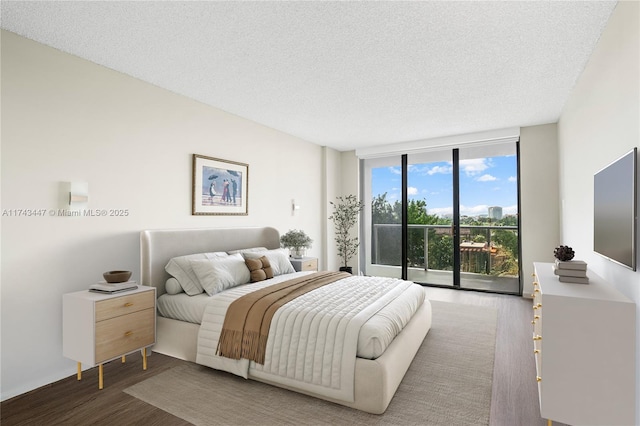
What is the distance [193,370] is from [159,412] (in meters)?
0.63

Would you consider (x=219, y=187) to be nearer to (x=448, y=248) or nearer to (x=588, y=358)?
(x=588, y=358)

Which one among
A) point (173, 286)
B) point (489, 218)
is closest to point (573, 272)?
point (173, 286)

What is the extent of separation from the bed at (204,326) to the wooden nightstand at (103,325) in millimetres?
290

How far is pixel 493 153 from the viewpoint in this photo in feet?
19.1

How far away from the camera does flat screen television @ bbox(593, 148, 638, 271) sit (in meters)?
1.88

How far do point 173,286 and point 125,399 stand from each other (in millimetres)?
1090

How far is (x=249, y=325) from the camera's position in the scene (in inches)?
108

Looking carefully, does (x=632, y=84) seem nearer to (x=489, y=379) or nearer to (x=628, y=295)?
(x=628, y=295)

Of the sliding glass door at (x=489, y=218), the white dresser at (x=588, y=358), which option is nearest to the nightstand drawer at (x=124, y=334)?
the white dresser at (x=588, y=358)

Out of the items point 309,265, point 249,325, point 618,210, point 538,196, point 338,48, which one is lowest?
point 249,325

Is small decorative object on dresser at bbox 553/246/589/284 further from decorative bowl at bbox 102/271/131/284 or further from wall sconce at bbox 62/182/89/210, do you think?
wall sconce at bbox 62/182/89/210

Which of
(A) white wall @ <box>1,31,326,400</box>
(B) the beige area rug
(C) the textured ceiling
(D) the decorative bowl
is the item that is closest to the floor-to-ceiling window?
(C) the textured ceiling

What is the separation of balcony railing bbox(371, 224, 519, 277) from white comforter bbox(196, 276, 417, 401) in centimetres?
351

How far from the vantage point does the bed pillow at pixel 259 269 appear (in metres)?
3.80
